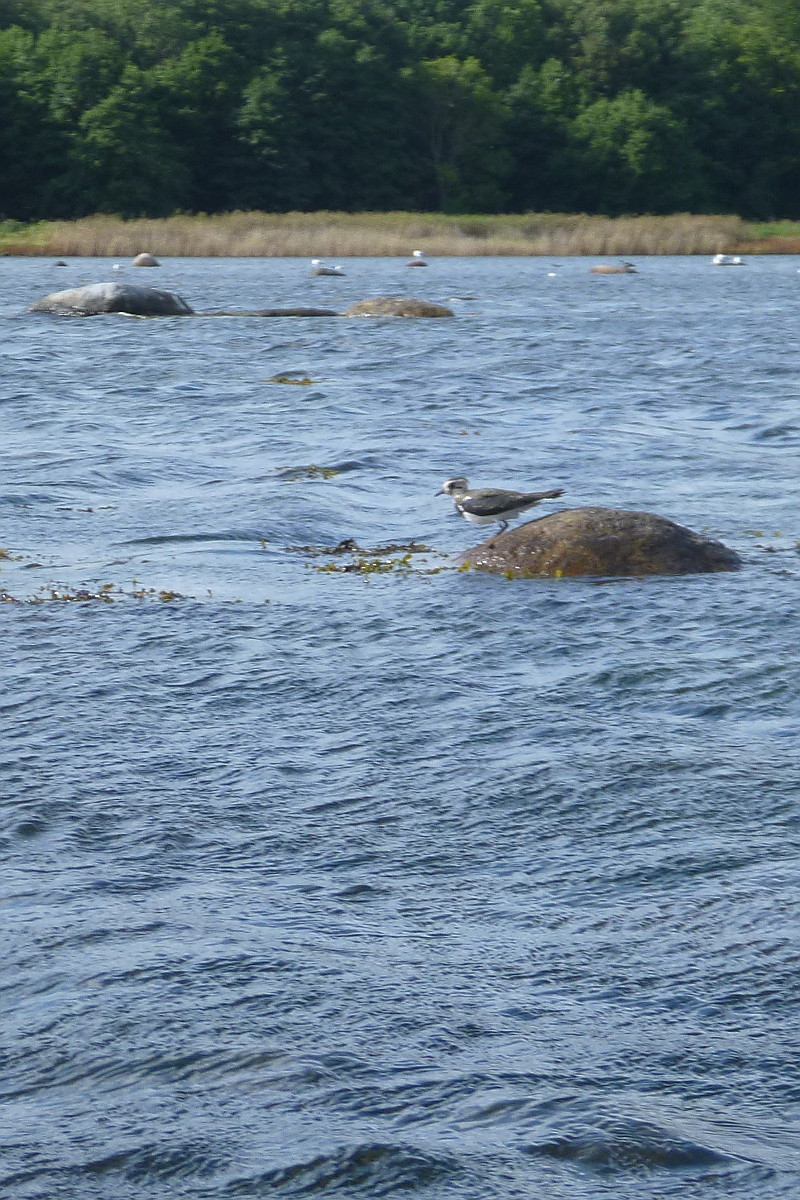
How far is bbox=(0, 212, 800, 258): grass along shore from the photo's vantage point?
50.8 metres

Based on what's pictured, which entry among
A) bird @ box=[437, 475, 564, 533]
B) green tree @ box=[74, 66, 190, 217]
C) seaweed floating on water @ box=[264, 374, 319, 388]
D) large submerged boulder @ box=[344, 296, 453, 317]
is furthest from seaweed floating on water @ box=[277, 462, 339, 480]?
green tree @ box=[74, 66, 190, 217]

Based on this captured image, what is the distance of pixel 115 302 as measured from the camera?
29266 millimetres

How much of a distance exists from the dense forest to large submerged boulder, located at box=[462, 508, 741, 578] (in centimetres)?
6244

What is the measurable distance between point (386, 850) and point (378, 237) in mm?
49600

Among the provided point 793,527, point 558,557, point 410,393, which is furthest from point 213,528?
point 410,393

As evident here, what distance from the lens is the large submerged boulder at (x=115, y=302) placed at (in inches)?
1156

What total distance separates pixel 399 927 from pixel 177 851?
0.97 meters

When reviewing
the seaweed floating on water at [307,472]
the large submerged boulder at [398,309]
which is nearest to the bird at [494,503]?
the seaweed floating on water at [307,472]

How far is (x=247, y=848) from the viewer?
18.7 feet

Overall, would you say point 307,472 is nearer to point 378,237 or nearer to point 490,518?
point 490,518

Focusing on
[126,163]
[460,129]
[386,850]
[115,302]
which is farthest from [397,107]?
[386,850]

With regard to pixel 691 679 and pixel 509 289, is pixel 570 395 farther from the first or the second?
pixel 509 289

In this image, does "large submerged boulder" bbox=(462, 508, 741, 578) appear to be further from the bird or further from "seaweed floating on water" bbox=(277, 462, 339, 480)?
"seaweed floating on water" bbox=(277, 462, 339, 480)

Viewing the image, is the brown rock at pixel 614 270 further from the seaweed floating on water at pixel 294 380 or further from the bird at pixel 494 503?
the bird at pixel 494 503
